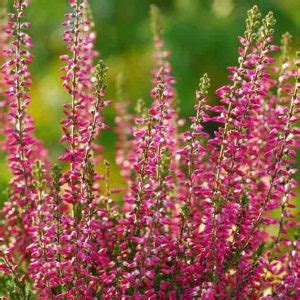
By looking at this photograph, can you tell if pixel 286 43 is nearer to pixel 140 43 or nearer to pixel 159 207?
pixel 159 207

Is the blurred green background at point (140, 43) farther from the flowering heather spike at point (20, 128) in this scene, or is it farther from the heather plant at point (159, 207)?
the heather plant at point (159, 207)

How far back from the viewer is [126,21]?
23.7ft

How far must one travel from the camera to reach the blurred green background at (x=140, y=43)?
5.99m

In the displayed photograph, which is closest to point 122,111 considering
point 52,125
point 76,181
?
point 76,181

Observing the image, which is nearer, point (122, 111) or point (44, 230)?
point (44, 230)

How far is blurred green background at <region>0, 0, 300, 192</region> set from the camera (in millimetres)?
5992

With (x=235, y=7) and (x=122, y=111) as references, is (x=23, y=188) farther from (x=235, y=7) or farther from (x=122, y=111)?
(x=235, y=7)

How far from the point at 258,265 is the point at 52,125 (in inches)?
168

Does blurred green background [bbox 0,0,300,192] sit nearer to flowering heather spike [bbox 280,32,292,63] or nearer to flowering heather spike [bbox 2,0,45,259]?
flowering heather spike [bbox 2,0,45,259]

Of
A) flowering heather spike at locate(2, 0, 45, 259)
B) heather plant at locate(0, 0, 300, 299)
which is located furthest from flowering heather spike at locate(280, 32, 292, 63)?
flowering heather spike at locate(2, 0, 45, 259)

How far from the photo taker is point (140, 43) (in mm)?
6680

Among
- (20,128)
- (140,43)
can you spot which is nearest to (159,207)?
(20,128)

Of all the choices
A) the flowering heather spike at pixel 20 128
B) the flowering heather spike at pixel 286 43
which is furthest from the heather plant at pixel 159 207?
the flowering heather spike at pixel 286 43

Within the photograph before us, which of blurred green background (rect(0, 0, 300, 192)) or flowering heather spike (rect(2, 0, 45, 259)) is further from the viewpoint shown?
blurred green background (rect(0, 0, 300, 192))
